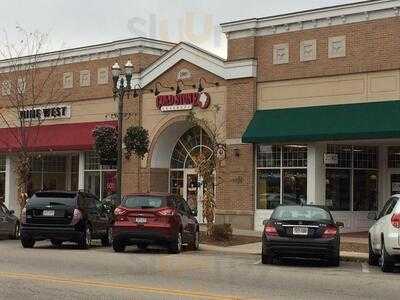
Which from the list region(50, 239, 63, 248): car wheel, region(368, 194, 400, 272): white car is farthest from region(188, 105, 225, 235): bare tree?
region(368, 194, 400, 272): white car

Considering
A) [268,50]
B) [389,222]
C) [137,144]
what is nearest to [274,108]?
[268,50]

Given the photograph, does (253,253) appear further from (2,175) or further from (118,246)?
(2,175)

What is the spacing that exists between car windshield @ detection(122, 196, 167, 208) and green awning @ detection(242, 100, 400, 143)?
7514 mm

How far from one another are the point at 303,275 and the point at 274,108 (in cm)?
1316

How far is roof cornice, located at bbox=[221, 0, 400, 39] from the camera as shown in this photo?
24.5 m

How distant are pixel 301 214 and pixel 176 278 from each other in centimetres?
443

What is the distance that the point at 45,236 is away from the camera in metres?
19.8

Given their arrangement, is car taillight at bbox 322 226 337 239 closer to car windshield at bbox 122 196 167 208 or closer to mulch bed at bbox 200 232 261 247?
car windshield at bbox 122 196 167 208

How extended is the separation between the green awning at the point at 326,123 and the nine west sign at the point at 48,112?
11044mm

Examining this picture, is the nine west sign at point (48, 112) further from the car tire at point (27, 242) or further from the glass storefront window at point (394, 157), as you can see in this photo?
the glass storefront window at point (394, 157)

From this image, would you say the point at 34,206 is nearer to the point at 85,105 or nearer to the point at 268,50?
the point at 268,50

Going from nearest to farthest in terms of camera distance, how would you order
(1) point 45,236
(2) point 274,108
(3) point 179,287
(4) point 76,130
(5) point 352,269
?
(3) point 179,287 < (5) point 352,269 < (1) point 45,236 < (2) point 274,108 < (4) point 76,130

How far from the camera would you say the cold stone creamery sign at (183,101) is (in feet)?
95.5

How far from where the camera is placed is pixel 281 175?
2688 cm
